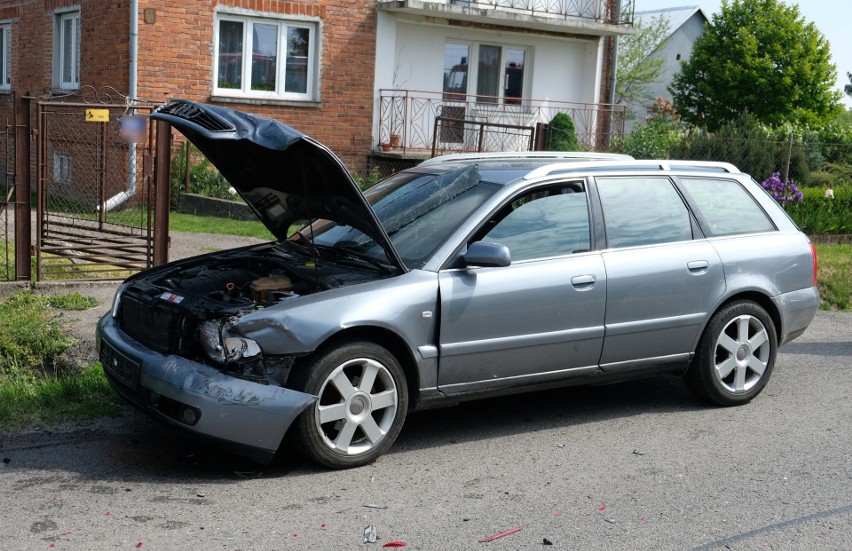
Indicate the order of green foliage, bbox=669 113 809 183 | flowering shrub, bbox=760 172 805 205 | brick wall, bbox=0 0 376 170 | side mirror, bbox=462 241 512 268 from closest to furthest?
side mirror, bbox=462 241 512 268 → flowering shrub, bbox=760 172 805 205 → green foliage, bbox=669 113 809 183 → brick wall, bbox=0 0 376 170

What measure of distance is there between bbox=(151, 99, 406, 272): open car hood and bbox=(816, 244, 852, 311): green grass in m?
7.34

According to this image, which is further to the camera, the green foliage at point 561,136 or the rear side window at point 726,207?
the green foliage at point 561,136

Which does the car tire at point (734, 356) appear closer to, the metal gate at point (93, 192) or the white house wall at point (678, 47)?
the metal gate at point (93, 192)

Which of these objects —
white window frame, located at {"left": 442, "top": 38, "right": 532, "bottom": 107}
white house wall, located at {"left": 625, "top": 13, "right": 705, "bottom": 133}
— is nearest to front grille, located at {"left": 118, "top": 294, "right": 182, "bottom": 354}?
white window frame, located at {"left": 442, "top": 38, "right": 532, "bottom": 107}

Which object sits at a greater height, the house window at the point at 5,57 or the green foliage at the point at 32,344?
the house window at the point at 5,57

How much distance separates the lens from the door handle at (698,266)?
21.3ft

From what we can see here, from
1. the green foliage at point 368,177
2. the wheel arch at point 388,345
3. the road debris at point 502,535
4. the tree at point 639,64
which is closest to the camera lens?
the road debris at point 502,535

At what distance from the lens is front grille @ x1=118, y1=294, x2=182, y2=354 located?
5344 mm

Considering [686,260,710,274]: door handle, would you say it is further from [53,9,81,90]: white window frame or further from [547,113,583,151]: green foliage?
[53,9,81,90]: white window frame

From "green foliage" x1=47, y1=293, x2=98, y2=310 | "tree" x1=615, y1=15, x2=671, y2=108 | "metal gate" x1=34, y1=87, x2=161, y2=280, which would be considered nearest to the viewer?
"green foliage" x1=47, y1=293, x2=98, y2=310

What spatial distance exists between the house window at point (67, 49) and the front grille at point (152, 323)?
13.9 meters

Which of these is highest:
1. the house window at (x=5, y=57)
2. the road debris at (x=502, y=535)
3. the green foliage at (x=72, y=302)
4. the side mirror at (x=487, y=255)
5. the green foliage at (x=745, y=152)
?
the house window at (x=5, y=57)

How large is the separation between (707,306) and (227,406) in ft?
10.8

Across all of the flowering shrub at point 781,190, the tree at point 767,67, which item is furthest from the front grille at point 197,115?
the tree at point 767,67
